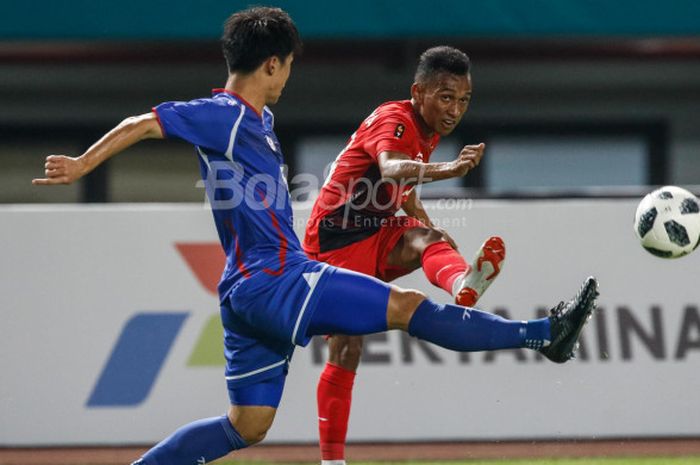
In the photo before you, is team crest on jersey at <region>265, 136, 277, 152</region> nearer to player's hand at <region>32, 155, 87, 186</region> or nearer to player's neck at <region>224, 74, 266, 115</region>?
player's neck at <region>224, 74, 266, 115</region>

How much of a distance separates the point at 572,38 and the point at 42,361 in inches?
264

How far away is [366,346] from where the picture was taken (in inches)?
313

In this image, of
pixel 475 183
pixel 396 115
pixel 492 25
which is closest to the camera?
pixel 396 115

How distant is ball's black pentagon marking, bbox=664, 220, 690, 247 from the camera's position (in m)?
5.86

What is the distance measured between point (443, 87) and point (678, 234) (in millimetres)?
1275

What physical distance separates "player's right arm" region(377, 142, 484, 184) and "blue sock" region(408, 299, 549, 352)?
51 centimetres

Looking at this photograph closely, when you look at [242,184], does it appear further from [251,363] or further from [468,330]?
[468,330]

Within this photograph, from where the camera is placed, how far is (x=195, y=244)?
26.5 ft

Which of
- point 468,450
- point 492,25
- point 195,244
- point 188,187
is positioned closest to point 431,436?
point 468,450

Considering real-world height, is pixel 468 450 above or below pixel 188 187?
below

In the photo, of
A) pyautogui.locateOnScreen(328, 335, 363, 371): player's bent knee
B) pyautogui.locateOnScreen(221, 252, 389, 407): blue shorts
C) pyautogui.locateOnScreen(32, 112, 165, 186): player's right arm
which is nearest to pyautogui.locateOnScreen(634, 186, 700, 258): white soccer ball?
pyautogui.locateOnScreen(328, 335, 363, 371): player's bent knee

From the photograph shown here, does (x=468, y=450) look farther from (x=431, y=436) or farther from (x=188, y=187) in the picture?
(x=188, y=187)

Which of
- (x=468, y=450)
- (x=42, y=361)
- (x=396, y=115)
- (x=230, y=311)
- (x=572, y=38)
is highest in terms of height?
(x=572, y=38)

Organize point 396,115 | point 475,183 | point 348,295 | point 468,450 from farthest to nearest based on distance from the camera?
point 475,183
point 468,450
point 396,115
point 348,295
